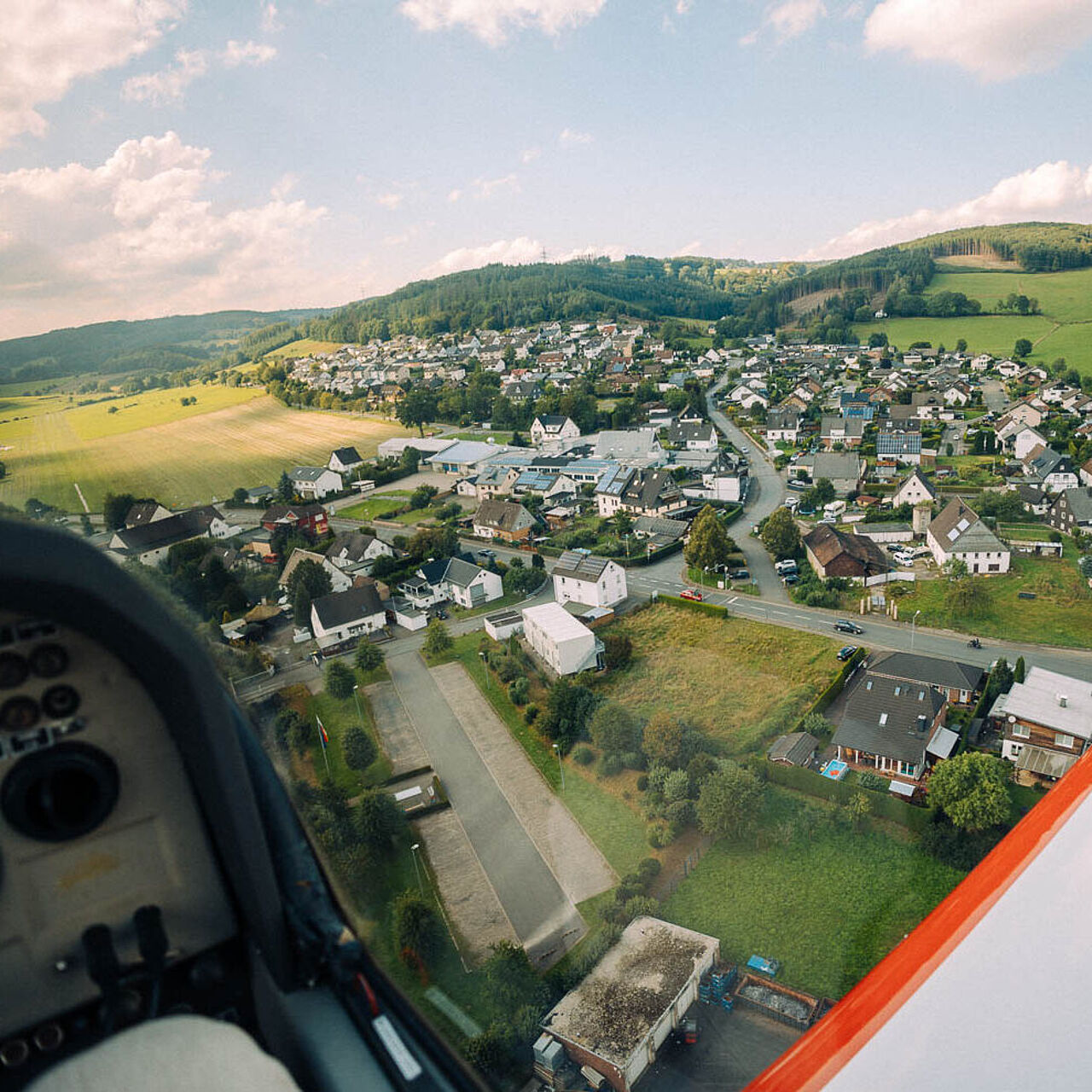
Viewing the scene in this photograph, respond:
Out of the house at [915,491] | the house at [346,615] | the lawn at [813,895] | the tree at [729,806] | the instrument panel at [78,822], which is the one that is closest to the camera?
the instrument panel at [78,822]

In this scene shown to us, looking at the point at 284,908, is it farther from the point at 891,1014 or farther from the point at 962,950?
the point at 962,950

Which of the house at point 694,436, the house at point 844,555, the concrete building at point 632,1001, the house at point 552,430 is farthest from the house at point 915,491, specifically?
the concrete building at point 632,1001

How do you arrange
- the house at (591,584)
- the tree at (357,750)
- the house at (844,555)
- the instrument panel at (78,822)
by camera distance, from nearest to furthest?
the instrument panel at (78,822)
the tree at (357,750)
the house at (591,584)
the house at (844,555)

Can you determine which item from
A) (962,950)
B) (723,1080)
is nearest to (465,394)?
(723,1080)

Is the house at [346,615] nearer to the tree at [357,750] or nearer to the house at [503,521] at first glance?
the tree at [357,750]

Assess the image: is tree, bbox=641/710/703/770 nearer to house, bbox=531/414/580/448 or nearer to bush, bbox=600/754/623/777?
bush, bbox=600/754/623/777

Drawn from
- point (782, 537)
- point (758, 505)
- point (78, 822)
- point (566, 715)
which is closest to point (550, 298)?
point (758, 505)

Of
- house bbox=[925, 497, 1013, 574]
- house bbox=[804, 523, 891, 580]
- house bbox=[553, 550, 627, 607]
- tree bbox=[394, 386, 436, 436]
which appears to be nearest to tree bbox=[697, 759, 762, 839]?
house bbox=[553, 550, 627, 607]
